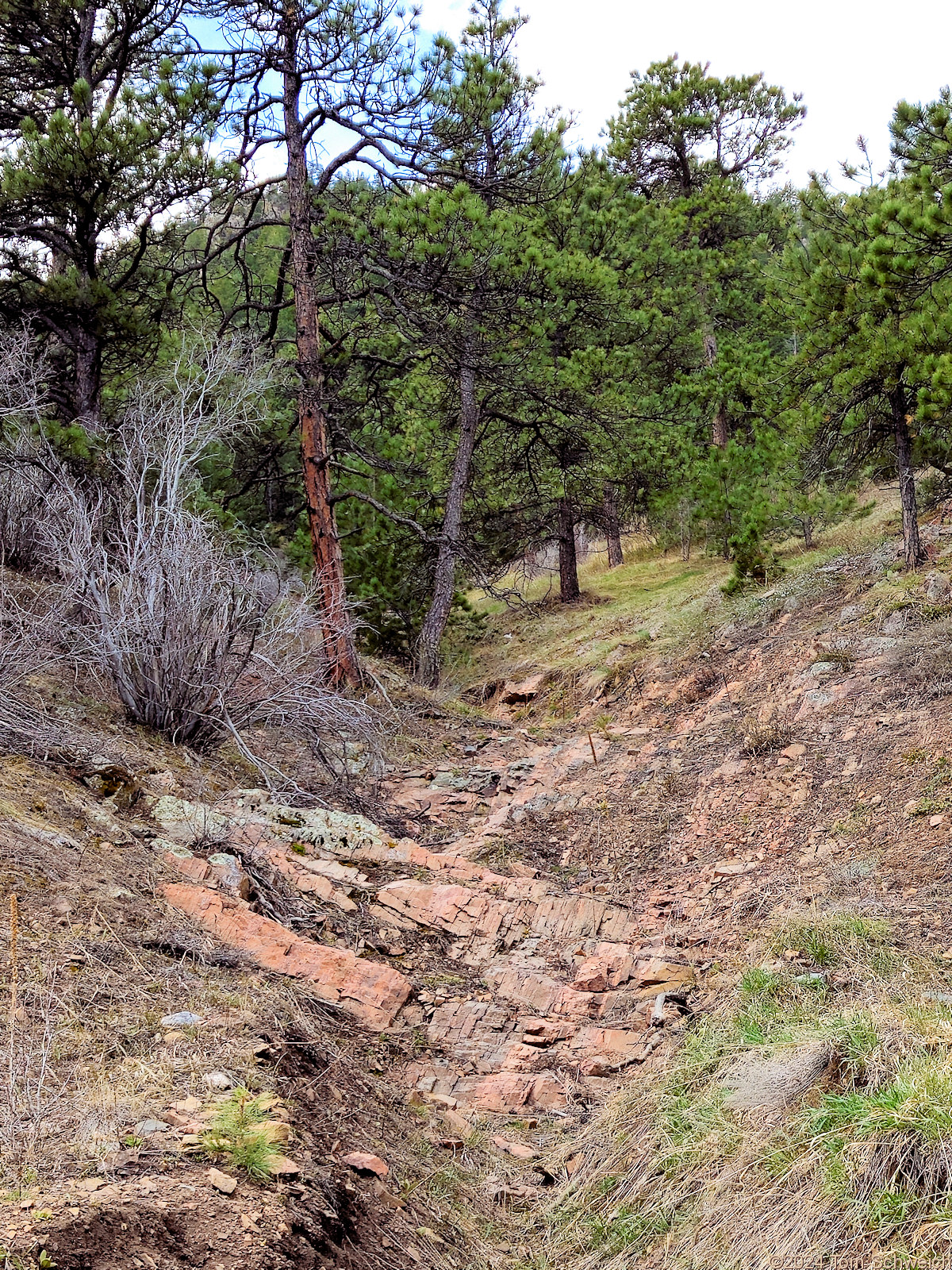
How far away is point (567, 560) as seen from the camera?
680 inches

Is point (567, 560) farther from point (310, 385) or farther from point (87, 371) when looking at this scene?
point (87, 371)

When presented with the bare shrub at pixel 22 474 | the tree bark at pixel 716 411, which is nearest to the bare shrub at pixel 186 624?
the bare shrub at pixel 22 474

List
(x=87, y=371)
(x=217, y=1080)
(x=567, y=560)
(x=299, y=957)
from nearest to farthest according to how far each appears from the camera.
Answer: (x=217, y=1080) < (x=299, y=957) < (x=87, y=371) < (x=567, y=560)

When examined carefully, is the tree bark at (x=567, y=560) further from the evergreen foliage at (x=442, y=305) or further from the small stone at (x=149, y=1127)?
the small stone at (x=149, y=1127)

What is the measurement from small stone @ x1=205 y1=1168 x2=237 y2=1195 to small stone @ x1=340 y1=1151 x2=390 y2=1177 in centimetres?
69

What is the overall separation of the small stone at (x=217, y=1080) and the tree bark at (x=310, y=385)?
7.08 metres

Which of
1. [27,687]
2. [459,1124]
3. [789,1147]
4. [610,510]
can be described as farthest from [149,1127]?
[610,510]

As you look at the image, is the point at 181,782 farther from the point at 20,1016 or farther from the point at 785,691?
the point at 785,691

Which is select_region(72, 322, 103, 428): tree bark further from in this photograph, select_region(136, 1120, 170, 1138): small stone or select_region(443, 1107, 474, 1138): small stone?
select_region(136, 1120, 170, 1138): small stone

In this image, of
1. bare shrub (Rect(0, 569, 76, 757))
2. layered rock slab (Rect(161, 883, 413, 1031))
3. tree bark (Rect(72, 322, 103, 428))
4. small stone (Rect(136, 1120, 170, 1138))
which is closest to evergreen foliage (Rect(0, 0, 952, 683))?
tree bark (Rect(72, 322, 103, 428))

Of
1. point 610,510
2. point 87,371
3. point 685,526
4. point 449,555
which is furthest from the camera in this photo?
point 685,526

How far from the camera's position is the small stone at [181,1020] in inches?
139

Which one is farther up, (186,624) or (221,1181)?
(186,624)

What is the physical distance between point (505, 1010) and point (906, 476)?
6853 mm
